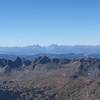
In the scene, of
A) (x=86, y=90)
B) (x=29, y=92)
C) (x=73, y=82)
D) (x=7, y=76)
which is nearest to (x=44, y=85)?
(x=73, y=82)

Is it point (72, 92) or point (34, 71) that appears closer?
point (72, 92)

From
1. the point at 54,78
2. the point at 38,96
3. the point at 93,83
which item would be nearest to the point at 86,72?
the point at 54,78

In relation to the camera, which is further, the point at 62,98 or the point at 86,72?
the point at 86,72

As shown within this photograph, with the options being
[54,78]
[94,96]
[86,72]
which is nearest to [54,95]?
[94,96]

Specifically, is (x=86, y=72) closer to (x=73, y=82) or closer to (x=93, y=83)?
(x=73, y=82)

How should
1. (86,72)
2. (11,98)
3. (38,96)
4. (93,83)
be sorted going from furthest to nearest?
(86,72) < (93,83) < (38,96) < (11,98)

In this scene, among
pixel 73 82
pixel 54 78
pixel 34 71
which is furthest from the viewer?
pixel 34 71

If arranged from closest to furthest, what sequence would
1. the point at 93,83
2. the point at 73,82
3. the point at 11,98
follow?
the point at 11,98 → the point at 93,83 → the point at 73,82

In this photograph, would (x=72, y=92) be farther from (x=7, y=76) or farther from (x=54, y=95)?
(x=7, y=76)

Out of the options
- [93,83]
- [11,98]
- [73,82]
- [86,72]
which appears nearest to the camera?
[11,98]
